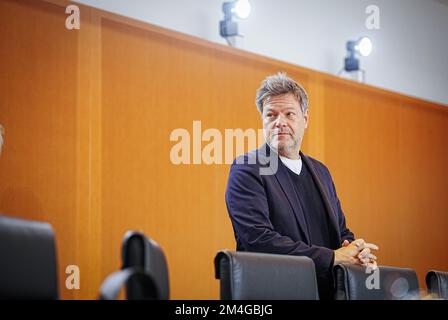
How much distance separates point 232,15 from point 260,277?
3914 mm

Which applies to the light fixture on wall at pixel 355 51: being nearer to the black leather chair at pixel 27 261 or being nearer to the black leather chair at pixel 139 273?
the black leather chair at pixel 139 273

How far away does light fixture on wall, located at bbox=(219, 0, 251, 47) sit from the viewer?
5828 mm

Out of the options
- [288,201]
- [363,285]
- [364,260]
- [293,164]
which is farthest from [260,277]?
[293,164]

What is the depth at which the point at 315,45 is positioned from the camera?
22.5 ft

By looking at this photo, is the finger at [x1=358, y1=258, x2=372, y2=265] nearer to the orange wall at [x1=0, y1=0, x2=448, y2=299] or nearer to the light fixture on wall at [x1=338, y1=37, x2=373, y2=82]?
the orange wall at [x1=0, y1=0, x2=448, y2=299]

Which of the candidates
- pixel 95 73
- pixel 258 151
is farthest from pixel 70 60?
pixel 258 151

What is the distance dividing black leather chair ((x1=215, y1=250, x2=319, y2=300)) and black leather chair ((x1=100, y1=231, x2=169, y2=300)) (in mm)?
285

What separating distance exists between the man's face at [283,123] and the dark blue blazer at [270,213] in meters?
0.06

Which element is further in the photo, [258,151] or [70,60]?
[70,60]

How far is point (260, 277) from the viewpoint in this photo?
2.23m

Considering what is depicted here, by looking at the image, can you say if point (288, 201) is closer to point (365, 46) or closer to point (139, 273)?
point (139, 273)

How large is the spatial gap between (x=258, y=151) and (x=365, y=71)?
4.20 meters

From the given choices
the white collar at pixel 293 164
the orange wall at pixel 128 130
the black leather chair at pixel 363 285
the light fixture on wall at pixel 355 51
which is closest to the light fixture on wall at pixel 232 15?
the orange wall at pixel 128 130
